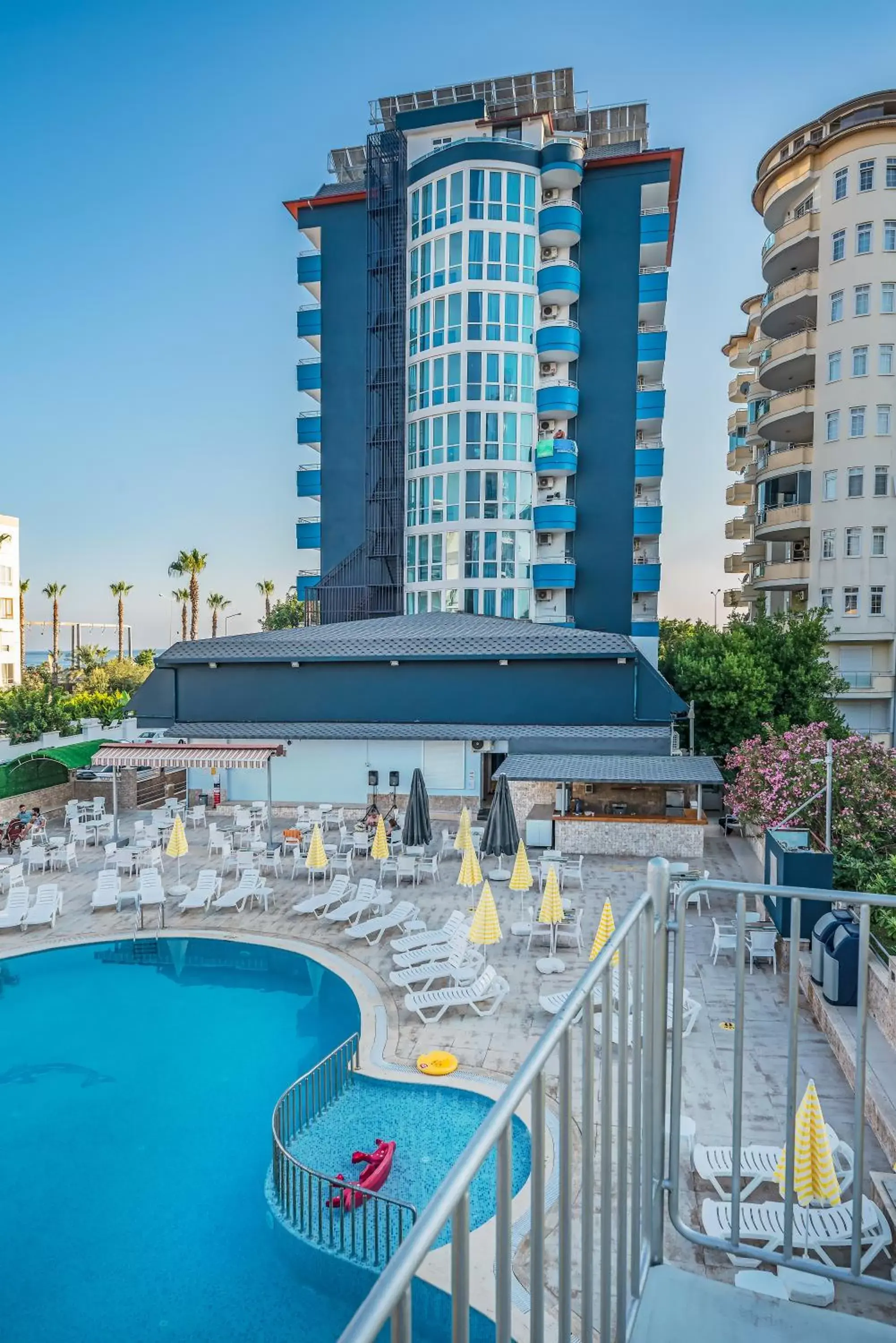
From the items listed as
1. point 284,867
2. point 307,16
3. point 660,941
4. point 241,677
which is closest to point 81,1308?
point 660,941

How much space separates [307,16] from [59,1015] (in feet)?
93.0

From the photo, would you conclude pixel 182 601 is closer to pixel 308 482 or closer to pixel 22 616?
pixel 22 616

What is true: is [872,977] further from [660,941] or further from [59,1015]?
[59,1015]

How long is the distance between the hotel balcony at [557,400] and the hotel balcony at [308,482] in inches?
503

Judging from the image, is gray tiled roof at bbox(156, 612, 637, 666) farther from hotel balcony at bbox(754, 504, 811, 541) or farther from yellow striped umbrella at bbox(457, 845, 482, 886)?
hotel balcony at bbox(754, 504, 811, 541)

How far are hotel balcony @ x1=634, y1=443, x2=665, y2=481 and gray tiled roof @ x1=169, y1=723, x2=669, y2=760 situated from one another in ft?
54.0

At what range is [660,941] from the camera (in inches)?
118

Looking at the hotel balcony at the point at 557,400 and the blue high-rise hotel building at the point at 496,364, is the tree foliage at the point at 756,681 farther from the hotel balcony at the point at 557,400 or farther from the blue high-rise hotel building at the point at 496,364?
the hotel balcony at the point at 557,400

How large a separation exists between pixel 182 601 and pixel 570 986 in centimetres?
7819

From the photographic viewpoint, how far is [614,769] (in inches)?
891

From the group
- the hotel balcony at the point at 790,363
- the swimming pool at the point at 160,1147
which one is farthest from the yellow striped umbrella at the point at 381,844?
the hotel balcony at the point at 790,363

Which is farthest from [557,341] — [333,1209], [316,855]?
[333,1209]

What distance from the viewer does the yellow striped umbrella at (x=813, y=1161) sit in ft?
22.3

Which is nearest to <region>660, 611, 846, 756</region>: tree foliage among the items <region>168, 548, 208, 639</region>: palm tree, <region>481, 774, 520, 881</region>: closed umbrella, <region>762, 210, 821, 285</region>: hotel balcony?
<region>481, 774, 520, 881</region>: closed umbrella
